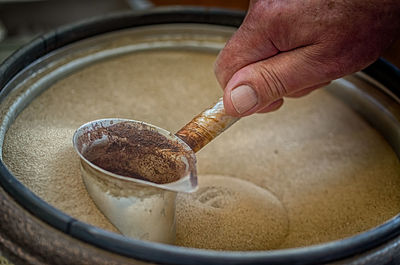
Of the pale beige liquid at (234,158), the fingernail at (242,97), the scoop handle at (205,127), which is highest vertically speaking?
the fingernail at (242,97)

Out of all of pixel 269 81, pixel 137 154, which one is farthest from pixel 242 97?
pixel 137 154

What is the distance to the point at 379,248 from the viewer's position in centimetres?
43

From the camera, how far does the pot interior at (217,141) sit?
0.55 m

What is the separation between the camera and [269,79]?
1.86 ft

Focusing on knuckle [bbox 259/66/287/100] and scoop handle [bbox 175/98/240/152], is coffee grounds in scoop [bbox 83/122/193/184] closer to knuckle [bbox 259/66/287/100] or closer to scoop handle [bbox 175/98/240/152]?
scoop handle [bbox 175/98/240/152]

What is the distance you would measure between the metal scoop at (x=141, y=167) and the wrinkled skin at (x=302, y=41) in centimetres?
6

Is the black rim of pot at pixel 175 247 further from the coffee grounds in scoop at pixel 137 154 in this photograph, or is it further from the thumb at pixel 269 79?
the thumb at pixel 269 79

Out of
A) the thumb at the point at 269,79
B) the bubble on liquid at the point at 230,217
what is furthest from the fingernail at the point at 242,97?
the bubble on liquid at the point at 230,217

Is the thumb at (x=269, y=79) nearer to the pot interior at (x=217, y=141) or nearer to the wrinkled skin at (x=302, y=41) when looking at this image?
the wrinkled skin at (x=302, y=41)

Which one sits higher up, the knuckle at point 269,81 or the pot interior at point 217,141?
the knuckle at point 269,81

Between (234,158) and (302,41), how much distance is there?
Result: 8.9 inches

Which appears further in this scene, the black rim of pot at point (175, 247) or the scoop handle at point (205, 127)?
the scoop handle at point (205, 127)

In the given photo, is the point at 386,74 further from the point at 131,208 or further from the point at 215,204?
the point at 131,208

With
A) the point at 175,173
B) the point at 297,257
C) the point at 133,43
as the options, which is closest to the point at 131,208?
the point at 175,173
